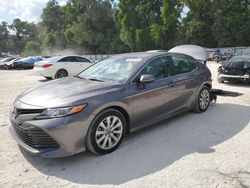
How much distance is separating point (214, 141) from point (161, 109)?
3.52 ft

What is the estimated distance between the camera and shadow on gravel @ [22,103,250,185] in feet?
11.8

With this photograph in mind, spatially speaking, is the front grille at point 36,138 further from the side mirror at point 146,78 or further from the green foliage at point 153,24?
the green foliage at point 153,24

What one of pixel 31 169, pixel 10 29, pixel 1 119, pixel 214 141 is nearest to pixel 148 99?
pixel 214 141

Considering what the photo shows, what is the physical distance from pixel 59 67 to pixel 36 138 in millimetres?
9767

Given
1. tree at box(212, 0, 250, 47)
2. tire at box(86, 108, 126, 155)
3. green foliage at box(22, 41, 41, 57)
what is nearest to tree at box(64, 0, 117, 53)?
tree at box(212, 0, 250, 47)

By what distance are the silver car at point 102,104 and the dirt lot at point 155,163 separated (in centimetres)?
25

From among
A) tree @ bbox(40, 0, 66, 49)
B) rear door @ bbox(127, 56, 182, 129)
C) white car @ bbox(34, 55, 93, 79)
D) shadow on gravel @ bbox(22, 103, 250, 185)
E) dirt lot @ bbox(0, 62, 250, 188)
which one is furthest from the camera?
tree @ bbox(40, 0, 66, 49)

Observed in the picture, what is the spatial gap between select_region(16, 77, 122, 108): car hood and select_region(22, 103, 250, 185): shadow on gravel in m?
0.86

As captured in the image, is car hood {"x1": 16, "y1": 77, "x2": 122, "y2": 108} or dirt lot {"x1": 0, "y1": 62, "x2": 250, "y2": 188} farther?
car hood {"x1": 16, "y1": 77, "x2": 122, "y2": 108}

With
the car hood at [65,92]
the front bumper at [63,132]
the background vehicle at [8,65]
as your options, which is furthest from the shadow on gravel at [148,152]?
the background vehicle at [8,65]

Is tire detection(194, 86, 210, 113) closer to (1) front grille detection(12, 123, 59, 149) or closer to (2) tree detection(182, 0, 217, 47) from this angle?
(1) front grille detection(12, 123, 59, 149)

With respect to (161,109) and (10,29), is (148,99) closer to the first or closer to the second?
(161,109)

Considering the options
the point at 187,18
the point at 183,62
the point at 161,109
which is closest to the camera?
the point at 161,109

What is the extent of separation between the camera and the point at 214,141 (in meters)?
4.57
